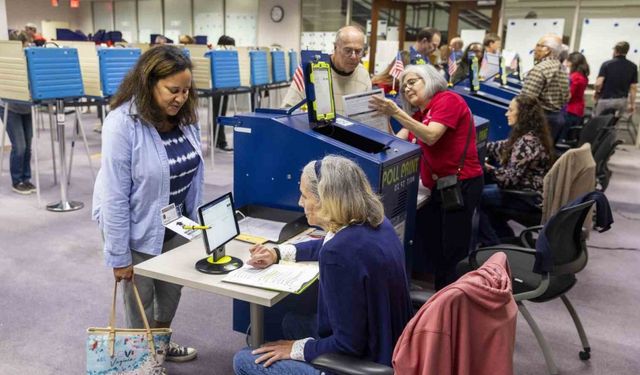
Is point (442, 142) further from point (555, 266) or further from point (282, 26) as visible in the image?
point (282, 26)

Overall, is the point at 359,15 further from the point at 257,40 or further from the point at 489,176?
the point at 489,176

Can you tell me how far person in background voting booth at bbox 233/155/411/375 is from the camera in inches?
54.6

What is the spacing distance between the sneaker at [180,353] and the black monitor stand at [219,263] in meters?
0.85

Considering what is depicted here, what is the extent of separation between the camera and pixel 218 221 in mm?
1785

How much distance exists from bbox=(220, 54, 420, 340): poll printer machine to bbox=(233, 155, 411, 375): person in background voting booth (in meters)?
0.54

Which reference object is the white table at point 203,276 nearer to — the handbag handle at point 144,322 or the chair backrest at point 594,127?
the handbag handle at point 144,322

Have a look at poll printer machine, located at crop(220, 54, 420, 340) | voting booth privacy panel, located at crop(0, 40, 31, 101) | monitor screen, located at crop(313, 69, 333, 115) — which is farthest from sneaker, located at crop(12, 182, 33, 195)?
monitor screen, located at crop(313, 69, 333, 115)

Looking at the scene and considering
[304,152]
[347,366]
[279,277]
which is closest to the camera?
[347,366]

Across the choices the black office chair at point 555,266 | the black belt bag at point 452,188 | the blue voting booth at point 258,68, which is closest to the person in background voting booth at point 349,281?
the black office chair at point 555,266

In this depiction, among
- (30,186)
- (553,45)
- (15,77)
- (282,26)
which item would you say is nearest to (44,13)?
(282,26)

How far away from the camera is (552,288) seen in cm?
240

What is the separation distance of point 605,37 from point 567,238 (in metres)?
7.89

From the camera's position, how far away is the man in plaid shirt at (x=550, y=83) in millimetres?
4957

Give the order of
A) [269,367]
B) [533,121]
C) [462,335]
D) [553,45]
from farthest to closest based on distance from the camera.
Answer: [553,45]
[533,121]
[269,367]
[462,335]
